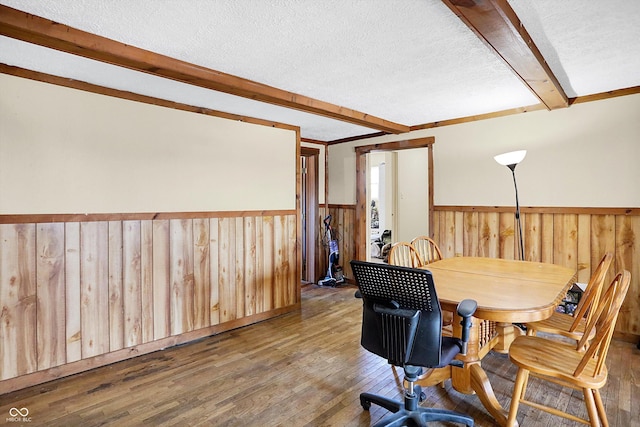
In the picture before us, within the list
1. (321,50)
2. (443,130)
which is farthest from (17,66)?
(443,130)

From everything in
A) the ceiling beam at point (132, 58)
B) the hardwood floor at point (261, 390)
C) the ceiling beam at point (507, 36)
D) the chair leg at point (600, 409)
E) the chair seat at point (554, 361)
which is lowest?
the hardwood floor at point (261, 390)

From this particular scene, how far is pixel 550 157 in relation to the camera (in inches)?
132

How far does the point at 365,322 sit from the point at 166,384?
1557 mm

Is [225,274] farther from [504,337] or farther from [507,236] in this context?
[507,236]

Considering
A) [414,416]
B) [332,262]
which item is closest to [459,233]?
[332,262]

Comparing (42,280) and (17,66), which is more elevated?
(17,66)

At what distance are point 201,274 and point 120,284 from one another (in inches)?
27.2

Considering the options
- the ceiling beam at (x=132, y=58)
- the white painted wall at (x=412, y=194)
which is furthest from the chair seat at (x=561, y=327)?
the white painted wall at (x=412, y=194)

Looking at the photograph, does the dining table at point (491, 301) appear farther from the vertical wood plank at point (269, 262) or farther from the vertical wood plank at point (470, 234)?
the vertical wood plank at point (269, 262)

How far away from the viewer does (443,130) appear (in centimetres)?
406

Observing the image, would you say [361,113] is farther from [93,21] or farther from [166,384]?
[166,384]

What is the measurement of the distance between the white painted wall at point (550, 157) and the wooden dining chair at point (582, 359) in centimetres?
175

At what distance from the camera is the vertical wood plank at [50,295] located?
2441 mm

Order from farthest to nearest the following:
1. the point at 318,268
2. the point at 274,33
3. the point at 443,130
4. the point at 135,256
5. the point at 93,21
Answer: the point at 318,268 → the point at 443,130 → the point at 135,256 → the point at 274,33 → the point at 93,21
